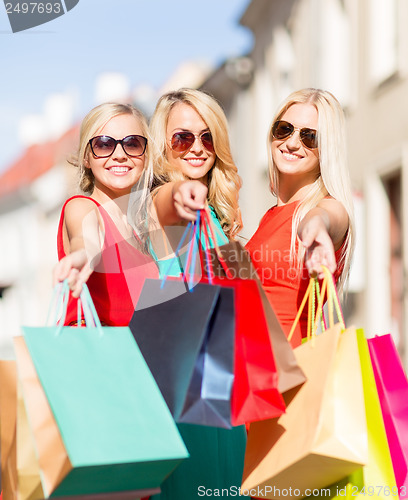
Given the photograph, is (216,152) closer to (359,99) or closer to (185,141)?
(185,141)

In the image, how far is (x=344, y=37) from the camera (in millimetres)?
13195

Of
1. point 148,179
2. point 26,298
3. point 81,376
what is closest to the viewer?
point 81,376

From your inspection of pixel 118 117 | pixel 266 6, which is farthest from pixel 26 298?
pixel 118 117

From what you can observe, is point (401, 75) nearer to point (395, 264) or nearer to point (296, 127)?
point (395, 264)

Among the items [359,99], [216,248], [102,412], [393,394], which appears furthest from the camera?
[359,99]

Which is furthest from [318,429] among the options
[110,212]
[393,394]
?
[110,212]

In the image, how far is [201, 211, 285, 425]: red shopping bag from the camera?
103 inches

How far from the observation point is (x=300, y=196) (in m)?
3.46

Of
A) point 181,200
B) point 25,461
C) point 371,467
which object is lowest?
point 371,467

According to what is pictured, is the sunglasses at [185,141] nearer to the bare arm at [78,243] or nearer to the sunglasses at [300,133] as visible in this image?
the sunglasses at [300,133]

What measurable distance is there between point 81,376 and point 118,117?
1150 millimetres

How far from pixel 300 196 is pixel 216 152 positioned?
345mm

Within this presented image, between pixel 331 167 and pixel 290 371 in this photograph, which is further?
pixel 331 167

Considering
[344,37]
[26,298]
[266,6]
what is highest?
[266,6]
